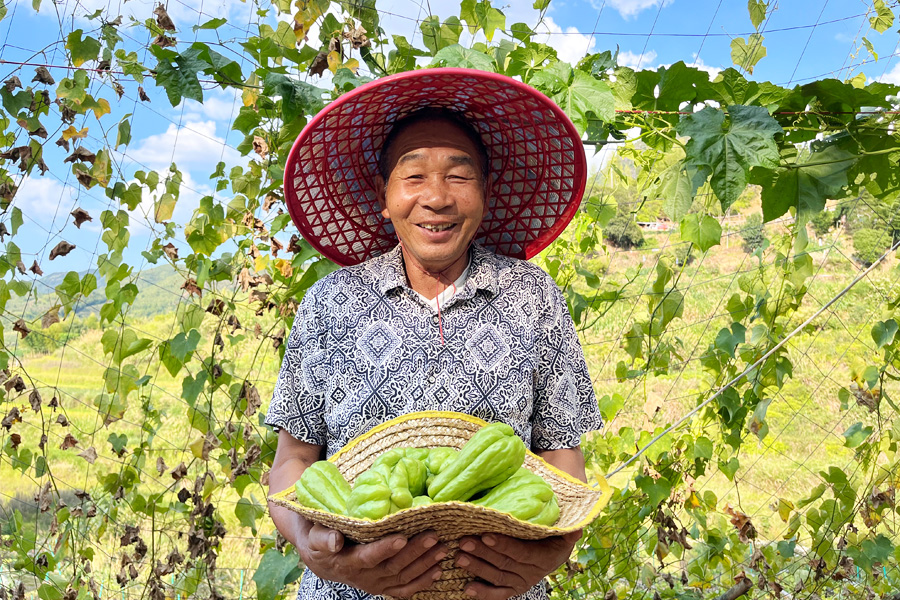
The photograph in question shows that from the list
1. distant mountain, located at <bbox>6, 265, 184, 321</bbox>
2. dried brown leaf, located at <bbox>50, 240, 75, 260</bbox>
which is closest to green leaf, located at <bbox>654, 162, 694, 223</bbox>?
distant mountain, located at <bbox>6, 265, 184, 321</bbox>

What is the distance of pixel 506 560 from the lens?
4.41 ft

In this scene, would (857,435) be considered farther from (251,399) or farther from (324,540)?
(324,540)

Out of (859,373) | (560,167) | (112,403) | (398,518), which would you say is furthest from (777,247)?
(112,403)

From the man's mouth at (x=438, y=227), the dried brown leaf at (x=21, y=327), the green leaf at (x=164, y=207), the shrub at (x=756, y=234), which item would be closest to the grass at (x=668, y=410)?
the shrub at (x=756, y=234)

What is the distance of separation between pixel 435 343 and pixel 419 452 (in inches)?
12.6

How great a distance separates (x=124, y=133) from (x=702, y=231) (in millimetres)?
1917

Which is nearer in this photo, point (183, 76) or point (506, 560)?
point (506, 560)

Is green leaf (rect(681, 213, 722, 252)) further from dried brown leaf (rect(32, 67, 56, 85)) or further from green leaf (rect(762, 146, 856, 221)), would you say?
dried brown leaf (rect(32, 67, 56, 85))

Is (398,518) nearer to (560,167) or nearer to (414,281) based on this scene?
(414,281)

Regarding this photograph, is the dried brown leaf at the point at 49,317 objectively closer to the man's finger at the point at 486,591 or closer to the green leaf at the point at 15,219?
the green leaf at the point at 15,219

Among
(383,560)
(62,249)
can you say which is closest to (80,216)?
(62,249)

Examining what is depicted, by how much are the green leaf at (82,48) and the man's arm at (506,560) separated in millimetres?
2008

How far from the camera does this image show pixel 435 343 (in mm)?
1616

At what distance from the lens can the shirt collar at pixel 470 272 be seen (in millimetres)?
1688
